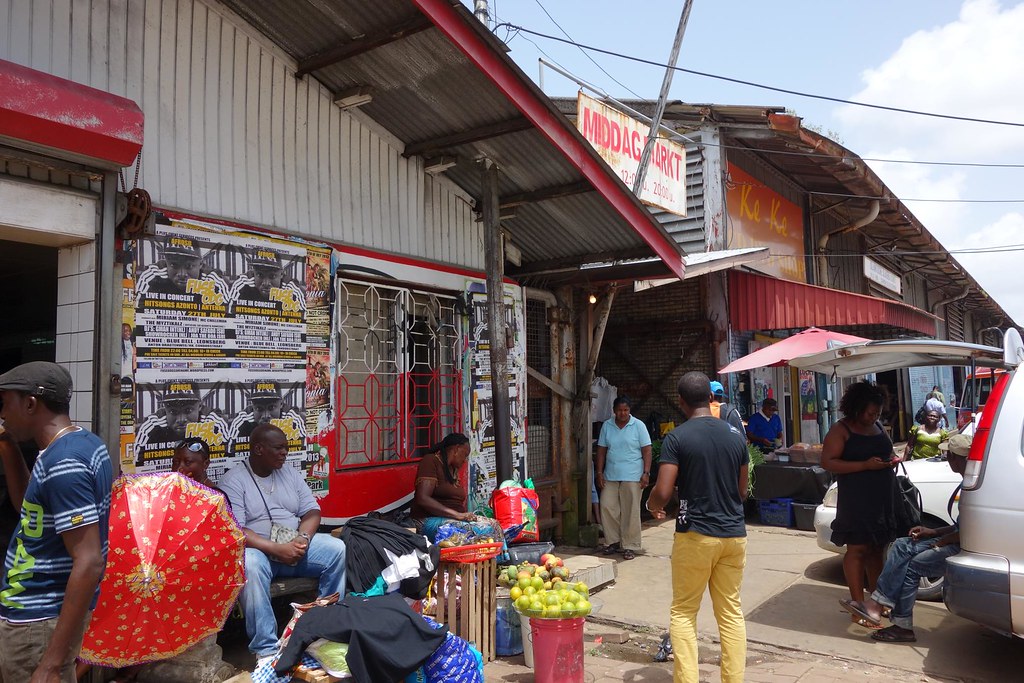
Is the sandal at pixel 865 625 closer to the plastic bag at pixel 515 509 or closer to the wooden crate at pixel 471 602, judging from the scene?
the plastic bag at pixel 515 509

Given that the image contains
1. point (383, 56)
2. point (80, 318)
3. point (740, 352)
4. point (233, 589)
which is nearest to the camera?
point (233, 589)

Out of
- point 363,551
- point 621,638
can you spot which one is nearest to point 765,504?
point 621,638

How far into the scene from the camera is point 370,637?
353 cm

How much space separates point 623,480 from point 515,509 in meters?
2.41

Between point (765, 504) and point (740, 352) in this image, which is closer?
point (765, 504)

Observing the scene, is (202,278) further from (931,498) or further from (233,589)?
(931,498)

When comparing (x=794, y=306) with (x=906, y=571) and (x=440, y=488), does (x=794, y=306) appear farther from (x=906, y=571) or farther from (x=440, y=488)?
(x=440, y=488)

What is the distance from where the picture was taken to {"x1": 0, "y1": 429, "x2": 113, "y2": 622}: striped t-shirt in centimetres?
253

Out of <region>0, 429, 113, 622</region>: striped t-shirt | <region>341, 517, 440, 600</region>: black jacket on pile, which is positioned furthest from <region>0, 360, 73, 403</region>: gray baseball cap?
<region>341, 517, 440, 600</region>: black jacket on pile

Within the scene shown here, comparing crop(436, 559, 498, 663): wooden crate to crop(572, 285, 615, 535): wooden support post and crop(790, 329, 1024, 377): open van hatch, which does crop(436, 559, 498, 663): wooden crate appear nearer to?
crop(790, 329, 1024, 377): open van hatch

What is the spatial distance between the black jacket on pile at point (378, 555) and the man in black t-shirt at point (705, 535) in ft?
5.32

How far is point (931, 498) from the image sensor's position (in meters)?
6.25

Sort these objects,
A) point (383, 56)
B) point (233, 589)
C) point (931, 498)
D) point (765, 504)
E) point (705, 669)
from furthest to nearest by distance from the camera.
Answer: point (765, 504), point (931, 498), point (383, 56), point (705, 669), point (233, 589)

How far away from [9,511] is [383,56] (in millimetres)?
3772
